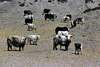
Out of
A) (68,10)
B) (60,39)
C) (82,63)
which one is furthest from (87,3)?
(82,63)

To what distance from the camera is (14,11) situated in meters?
68.8

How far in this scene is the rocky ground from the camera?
16234mm

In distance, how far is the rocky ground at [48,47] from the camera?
16234 millimetres

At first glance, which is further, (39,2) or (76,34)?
(39,2)

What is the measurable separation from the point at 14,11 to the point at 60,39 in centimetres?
4697

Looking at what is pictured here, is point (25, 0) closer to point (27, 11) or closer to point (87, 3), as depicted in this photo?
point (27, 11)

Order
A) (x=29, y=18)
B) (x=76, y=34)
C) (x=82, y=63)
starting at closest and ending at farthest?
(x=82, y=63), (x=76, y=34), (x=29, y=18)

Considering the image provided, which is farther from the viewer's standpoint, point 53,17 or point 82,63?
point 53,17

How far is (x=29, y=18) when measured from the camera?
56.5 meters

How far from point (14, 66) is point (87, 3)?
6584 cm

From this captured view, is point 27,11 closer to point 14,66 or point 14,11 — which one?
point 14,11

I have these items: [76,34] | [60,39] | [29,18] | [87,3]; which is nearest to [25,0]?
[87,3]

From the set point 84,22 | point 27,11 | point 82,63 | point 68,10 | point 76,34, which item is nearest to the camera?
point 82,63

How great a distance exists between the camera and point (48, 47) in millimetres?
26047
